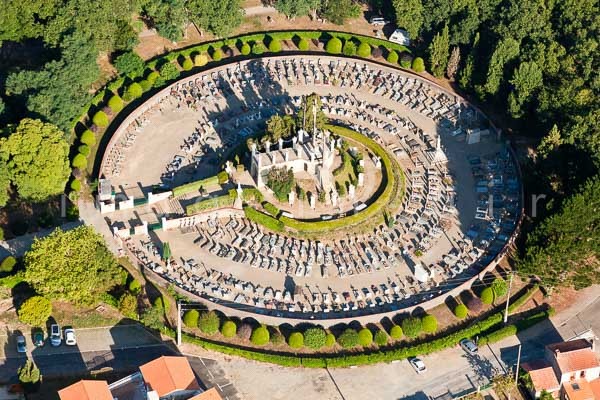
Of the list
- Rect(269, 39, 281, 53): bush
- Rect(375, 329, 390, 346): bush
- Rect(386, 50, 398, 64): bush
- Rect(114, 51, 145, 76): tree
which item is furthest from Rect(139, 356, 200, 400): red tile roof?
Rect(386, 50, 398, 64): bush

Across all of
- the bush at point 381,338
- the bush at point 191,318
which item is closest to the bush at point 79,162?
the bush at point 191,318

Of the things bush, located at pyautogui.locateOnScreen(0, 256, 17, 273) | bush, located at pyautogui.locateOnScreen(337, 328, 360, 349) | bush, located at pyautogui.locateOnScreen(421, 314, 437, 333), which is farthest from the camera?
bush, located at pyautogui.locateOnScreen(0, 256, 17, 273)

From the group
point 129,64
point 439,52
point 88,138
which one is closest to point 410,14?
point 439,52

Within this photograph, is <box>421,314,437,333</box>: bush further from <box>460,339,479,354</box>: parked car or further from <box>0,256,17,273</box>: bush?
<box>0,256,17,273</box>: bush

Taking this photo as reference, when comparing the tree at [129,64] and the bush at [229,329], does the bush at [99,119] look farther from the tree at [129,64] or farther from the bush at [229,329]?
the bush at [229,329]

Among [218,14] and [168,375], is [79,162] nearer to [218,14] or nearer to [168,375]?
[218,14]

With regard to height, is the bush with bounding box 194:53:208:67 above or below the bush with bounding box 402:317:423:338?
above

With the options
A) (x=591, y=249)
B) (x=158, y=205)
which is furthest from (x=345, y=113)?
(x=591, y=249)
